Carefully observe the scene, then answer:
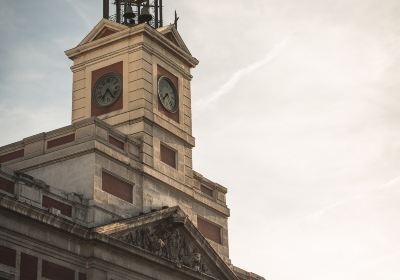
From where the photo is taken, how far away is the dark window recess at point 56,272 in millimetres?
38406

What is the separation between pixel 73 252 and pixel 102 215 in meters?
3.71

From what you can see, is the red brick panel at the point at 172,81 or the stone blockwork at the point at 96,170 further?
the red brick panel at the point at 172,81

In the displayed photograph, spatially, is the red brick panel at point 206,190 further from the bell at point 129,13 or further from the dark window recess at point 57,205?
the dark window recess at point 57,205

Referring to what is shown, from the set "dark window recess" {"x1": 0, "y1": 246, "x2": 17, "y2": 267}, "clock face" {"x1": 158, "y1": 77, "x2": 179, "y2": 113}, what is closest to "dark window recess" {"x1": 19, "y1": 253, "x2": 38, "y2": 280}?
"dark window recess" {"x1": 0, "y1": 246, "x2": 17, "y2": 267}

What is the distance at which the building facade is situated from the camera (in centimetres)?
3878

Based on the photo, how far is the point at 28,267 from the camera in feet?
123

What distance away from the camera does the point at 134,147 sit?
48219 mm

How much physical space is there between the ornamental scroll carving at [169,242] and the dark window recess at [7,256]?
21.2 feet

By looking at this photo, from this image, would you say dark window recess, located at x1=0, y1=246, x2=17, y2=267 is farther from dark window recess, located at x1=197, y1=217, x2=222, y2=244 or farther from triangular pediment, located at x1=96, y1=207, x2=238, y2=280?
dark window recess, located at x1=197, y1=217, x2=222, y2=244

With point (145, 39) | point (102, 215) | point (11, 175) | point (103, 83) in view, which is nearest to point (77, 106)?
point (103, 83)

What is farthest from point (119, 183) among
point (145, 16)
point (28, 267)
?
point (145, 16)

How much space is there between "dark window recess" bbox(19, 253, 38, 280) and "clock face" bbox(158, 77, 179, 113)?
16724 millimetres

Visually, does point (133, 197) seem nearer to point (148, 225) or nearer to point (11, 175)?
point (148, 225)

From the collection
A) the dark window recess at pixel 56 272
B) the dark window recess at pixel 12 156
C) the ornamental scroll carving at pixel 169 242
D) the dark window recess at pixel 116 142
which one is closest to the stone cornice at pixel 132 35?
the dark window recess at pixel 116 142
